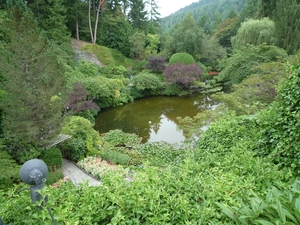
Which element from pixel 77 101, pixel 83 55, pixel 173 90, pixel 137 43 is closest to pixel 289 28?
pixel 173 90

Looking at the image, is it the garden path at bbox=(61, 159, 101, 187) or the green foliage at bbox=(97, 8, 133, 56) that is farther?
the green foliage at bbox=(97, 8, 133, 56)

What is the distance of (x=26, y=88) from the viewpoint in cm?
684

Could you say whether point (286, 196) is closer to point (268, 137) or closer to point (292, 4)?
point (268, 137)

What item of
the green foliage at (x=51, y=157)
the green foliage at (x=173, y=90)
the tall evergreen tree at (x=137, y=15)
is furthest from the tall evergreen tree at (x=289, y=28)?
the green foliage at (x=51, y=157)

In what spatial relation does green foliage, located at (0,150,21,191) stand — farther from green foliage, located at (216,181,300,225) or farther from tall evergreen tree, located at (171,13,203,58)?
tall evergreen tree, located at (171,13,203,58)

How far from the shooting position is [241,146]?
356 centimetres

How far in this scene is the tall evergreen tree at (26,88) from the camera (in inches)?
268

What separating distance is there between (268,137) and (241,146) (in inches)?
17.5

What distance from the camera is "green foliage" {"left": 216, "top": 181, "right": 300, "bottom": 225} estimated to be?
1.54 meters

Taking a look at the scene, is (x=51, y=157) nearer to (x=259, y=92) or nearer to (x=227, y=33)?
(x=259, y=92)

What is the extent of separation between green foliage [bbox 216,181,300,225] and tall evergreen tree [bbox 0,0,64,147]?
6879 mm

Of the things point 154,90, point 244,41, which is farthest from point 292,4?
point 154,90

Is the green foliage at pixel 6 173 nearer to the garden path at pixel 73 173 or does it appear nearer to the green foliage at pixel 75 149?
the garden path at pixel 73 173

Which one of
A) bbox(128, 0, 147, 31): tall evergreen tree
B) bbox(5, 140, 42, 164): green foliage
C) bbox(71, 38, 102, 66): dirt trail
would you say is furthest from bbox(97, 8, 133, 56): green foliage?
bbox(5, 140, 42, 164): green foliage
